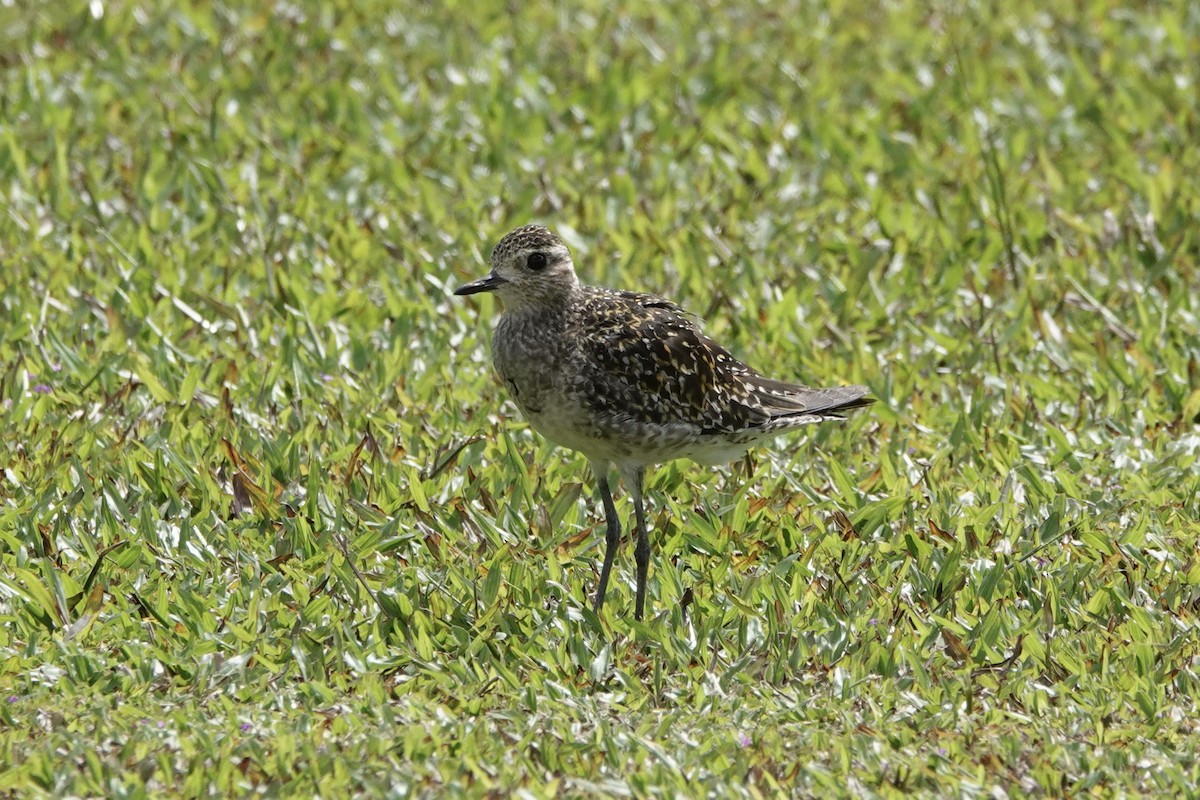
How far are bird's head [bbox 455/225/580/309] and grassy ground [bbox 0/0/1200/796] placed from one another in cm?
89

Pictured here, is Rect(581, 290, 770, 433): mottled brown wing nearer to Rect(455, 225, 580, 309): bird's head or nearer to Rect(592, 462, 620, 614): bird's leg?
Rect(455, 225, 580, 309): bird's head

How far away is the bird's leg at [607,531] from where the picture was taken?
634cm

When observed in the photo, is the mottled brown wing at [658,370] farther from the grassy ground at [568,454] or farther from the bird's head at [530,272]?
the grassy ground at [568,454]

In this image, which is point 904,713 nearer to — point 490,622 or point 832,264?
point 490,622

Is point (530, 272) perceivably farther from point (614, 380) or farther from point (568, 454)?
point (568, 454)

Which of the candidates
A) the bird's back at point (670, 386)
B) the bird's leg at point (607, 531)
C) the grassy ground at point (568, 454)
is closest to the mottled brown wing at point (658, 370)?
the bird's back at point (670, 386)

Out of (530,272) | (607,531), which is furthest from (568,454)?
(530,272)

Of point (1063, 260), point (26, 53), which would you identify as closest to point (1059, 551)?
point (1063, 260)

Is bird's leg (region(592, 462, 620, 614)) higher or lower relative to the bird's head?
lower

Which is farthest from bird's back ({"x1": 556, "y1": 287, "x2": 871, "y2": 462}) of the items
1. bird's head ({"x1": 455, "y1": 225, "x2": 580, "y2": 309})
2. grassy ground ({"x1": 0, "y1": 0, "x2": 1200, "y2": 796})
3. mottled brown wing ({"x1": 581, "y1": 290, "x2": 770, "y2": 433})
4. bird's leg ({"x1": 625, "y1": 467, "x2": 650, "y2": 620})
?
grassy ground ({"x1": 0, "y1": 0, "x2": 1200, "y2": 796})

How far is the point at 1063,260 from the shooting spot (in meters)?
9.45

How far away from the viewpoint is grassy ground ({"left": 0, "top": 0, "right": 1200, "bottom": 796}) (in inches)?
219

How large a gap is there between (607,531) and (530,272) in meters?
0.98

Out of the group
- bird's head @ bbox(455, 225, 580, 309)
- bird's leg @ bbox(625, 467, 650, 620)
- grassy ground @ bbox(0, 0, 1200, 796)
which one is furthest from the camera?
bird's head @ bbox(455, 225, 580, 309)
